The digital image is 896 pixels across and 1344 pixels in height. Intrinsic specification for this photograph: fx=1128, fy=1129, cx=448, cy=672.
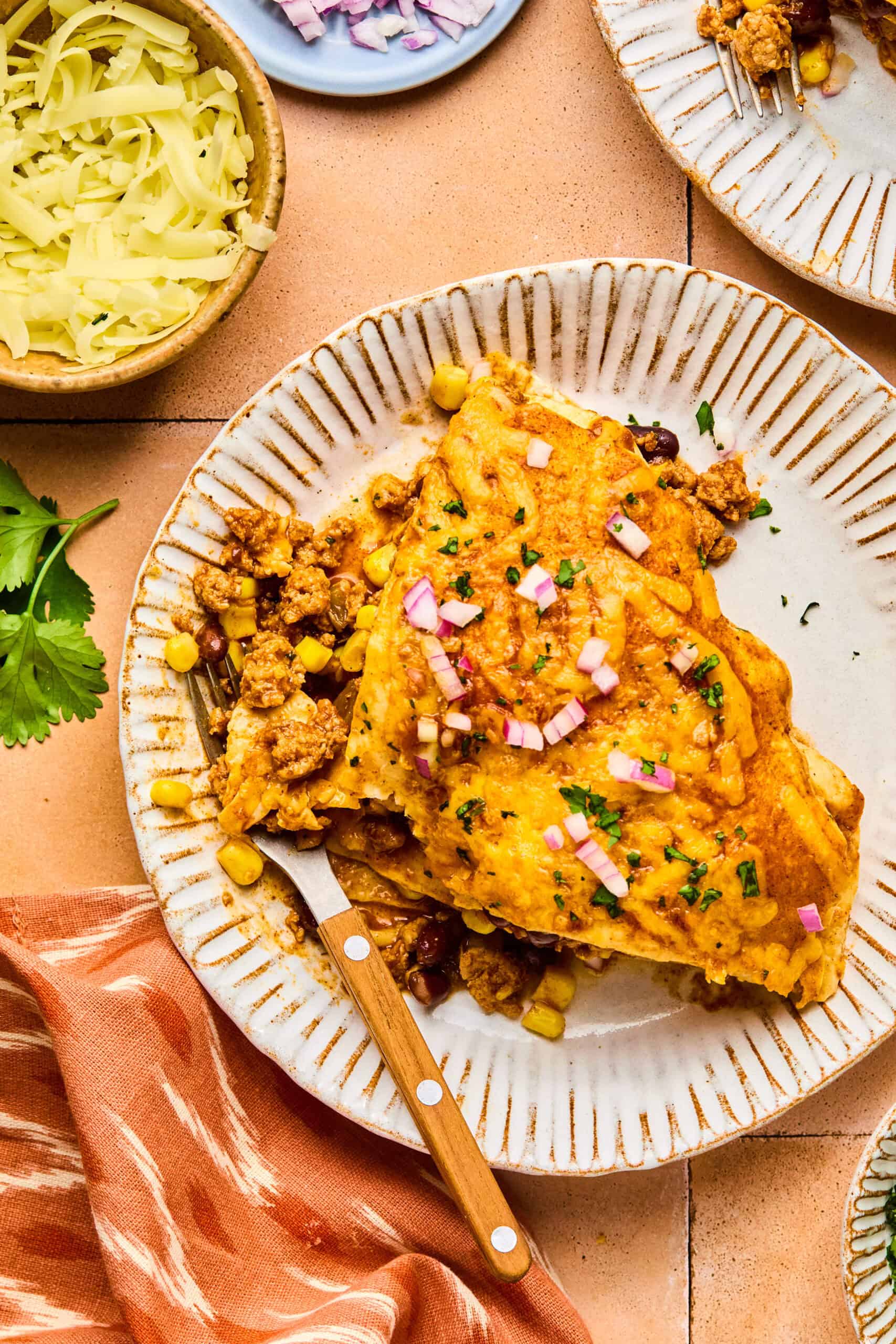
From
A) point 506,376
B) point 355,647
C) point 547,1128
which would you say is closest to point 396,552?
point 355,647

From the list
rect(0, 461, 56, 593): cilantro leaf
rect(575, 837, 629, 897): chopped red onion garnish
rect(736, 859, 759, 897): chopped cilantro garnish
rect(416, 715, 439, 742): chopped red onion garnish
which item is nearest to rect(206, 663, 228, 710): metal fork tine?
rect(0, 461, 56, 593): cilantro leaf

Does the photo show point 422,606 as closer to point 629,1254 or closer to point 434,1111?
point 434,1111

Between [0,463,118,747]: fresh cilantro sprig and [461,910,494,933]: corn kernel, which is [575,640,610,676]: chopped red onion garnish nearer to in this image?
[461,910,494,933]: corn kernel

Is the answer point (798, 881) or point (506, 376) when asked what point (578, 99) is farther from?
point (798, 881)

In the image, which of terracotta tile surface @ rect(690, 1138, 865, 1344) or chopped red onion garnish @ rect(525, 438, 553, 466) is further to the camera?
terracotta tile surface @ rect(690, 1138, 865, 1344)

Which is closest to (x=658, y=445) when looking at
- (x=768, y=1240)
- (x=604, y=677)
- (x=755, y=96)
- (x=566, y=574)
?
(x=566, y=574)

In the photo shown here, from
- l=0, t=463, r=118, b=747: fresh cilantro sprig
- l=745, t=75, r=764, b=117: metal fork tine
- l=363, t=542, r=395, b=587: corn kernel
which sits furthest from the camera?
l=745, t=75, r=764, b=117: metal fork tine

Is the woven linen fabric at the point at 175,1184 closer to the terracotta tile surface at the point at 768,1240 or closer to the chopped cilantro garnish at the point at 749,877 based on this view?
the terracotta tile surface at the point at 768,1240
